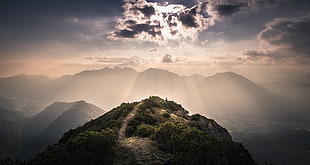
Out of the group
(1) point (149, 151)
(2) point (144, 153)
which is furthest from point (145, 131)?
(2) point (144, 153)

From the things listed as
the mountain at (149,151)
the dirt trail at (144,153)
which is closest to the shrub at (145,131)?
the mountain at (149,151)

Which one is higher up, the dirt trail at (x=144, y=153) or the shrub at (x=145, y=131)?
the dirt trail at (x=144, y=153)

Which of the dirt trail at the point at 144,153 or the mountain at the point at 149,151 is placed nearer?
the mountain at the point at 149,151

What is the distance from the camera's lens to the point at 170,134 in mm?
37875

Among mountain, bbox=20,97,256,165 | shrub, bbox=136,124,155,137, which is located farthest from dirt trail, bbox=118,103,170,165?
shrub, bbox=136,124,155,137

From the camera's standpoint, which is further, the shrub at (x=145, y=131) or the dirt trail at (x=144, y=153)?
the shrub at (x=145, y=131)

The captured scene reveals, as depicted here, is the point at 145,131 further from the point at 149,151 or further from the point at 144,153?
the point at 144,153

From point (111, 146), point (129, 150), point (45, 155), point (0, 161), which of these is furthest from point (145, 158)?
point (0, 161)

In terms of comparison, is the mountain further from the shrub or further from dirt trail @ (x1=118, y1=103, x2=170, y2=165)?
the shrub

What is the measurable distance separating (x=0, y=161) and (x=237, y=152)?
3820cm

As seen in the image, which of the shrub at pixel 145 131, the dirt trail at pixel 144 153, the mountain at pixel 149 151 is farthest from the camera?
the shrub at pixel 145 131

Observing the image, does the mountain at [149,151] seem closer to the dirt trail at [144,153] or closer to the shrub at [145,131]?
the dirt trail at [144,153]

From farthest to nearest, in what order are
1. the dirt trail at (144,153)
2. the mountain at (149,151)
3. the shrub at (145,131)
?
the shrub at (145,131), the dirt trail at (144,153), the mountain at (149,151)

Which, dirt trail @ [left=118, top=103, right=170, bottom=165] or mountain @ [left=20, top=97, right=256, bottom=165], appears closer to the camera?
mountain @ [left=20, top=97, right=256, bottom=165]
